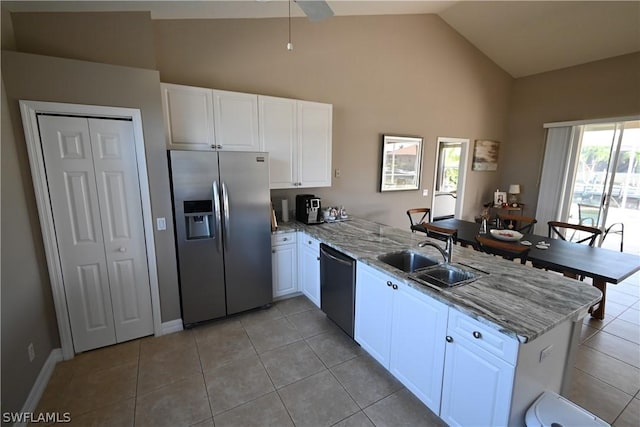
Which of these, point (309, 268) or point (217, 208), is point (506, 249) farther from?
point (217, 208)

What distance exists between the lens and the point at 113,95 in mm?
2256

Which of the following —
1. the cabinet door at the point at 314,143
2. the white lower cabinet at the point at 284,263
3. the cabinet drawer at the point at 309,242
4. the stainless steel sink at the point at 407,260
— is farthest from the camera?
the cabinet door at the point at 314,143

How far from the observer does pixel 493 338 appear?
1365 mm

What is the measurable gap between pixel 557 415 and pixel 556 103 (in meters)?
5.71

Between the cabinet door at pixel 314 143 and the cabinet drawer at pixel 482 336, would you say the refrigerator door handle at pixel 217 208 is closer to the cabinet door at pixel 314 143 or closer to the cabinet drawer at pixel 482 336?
the cabinet door at pixel 314 143

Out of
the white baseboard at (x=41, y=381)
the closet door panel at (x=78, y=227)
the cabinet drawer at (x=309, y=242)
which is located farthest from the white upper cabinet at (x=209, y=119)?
the white baseboard at (x=41, y=381)

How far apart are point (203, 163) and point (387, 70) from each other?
10.2 ft

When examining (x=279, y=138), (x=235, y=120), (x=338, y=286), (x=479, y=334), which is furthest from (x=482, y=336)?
(x=235, y=120)

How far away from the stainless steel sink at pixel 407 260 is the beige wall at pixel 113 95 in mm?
2024

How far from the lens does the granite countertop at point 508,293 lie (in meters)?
1.34

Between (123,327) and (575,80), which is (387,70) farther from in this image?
(123,327)

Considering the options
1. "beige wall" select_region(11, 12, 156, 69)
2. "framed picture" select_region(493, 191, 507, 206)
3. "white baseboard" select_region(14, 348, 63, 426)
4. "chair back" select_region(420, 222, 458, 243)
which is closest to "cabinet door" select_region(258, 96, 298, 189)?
"beige wall" select_region(11, 12, 156, 69)

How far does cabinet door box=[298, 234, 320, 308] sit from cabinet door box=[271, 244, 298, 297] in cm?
7

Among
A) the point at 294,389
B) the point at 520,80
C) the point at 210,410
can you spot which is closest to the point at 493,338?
the point at 294,389
